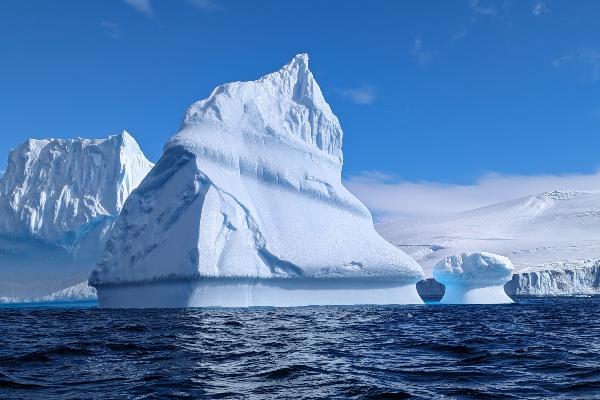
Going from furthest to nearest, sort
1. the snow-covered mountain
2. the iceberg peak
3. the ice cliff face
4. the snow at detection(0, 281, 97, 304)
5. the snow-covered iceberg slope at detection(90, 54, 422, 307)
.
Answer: the snow-covered mountain
the ice cliff face
the snow at detection(0, 281, 97, 304)
the iceberg peak
the snow-covered iceberg slope at detection(90, 54, 422, 307)

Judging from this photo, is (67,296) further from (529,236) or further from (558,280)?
(529,236)

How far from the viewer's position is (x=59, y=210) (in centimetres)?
4281

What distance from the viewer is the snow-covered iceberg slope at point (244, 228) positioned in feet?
80.2

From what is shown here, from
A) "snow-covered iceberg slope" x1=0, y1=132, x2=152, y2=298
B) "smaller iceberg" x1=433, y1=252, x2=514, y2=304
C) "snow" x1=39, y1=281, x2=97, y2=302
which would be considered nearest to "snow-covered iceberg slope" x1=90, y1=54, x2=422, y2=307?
"smaller iceberg" x1=433, y1=252, x2=514, y2=304

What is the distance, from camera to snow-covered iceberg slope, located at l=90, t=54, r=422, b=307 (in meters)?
24.4

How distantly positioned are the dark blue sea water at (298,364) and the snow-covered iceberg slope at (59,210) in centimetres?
3175

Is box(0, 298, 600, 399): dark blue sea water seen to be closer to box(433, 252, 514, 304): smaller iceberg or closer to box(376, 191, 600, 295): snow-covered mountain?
box(433, 252, 514, 304): smaller iceberg

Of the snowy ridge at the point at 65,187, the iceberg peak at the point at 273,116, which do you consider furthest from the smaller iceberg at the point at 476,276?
the snowy ridge at the point at 65,187

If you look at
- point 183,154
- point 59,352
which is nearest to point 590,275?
point 183,154

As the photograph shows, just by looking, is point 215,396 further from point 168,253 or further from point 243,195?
point 243,195

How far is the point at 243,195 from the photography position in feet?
89.5

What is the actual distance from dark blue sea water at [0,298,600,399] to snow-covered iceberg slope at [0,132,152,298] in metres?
31.8

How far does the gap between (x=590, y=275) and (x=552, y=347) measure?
5392cm

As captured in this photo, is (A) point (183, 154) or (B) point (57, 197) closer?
(A) point (183, 154)
